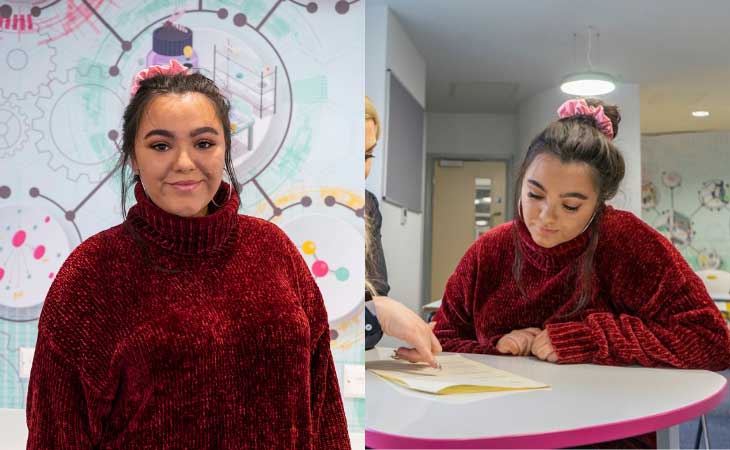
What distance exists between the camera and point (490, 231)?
79 cm

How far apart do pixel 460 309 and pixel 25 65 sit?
1025 millimetres

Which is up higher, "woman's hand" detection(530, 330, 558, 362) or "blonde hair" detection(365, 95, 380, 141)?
"blonde hair" detection(365, 95, 380, 141)

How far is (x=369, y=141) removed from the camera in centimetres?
105

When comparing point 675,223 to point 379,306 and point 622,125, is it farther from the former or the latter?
point 379,306

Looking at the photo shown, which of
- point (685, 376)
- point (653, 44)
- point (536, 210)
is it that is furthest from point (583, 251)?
point (653, 44)

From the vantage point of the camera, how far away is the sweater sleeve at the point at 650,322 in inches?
26.6

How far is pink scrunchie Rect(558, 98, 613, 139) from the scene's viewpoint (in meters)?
0.70

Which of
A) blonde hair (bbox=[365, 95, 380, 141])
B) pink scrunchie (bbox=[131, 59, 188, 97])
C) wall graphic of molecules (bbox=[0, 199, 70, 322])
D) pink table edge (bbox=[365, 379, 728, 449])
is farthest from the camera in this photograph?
wall graphic of molecules (bbox=[0, 199, 70, 322])

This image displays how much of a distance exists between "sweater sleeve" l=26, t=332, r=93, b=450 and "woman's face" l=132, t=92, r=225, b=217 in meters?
0.24

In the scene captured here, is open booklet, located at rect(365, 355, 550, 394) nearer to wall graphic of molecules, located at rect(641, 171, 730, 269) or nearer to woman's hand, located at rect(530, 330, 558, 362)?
woman's hand, located at rect(530, 330, 558, 362)

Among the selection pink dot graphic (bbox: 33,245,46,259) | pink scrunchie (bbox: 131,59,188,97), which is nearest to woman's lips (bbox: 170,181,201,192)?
pink scrunchie (bbox: 131,59,188,97)

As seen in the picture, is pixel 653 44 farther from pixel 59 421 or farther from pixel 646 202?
pixel 59 421

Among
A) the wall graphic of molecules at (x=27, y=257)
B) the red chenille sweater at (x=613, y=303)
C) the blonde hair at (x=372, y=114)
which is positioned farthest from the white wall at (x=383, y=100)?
the wall graphic of molecules at (x=27, y=257)

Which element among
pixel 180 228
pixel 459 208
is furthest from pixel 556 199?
pixel 180 228
